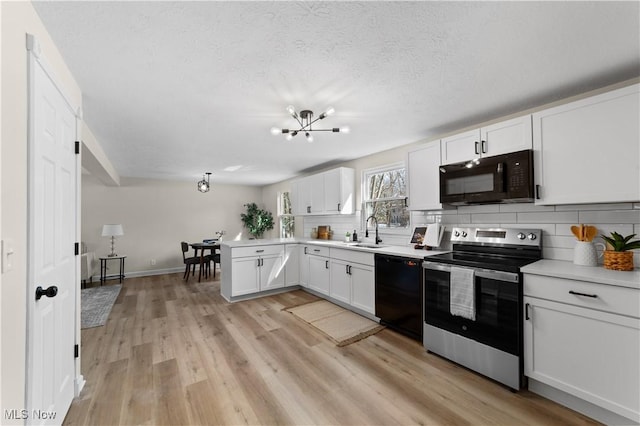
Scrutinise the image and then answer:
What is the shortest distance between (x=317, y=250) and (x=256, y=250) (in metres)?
1.00

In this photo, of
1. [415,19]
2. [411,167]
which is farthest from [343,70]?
[411,167]

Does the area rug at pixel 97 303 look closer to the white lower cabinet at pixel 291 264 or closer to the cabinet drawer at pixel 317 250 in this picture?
the white lower cabinet at pixel 291 264

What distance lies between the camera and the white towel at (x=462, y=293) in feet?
7.59

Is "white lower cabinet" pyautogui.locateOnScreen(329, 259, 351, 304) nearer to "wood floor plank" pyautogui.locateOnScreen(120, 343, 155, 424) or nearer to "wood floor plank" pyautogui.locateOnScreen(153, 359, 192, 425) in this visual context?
"wood floor plank" pyautogui.locateOnScreen(153, 359, 192, 425)

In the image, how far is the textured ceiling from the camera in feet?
4.65

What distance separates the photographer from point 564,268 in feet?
6.68

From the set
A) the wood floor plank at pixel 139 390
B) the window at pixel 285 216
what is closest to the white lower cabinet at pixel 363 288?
the wood floor plank at pixel 139 390

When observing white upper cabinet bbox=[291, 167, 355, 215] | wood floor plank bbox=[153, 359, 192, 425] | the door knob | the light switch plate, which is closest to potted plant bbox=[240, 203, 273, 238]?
white upper cabinet bbox=[291, 167, 355, 215]

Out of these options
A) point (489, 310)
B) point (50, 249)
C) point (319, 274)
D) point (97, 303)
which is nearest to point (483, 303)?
point (489, 310)

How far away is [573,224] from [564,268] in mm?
567

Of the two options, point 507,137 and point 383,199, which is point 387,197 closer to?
point 383,199

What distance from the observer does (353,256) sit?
370cm

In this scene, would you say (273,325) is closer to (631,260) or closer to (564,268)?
(564,268)

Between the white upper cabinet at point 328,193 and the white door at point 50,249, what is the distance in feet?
10.8
